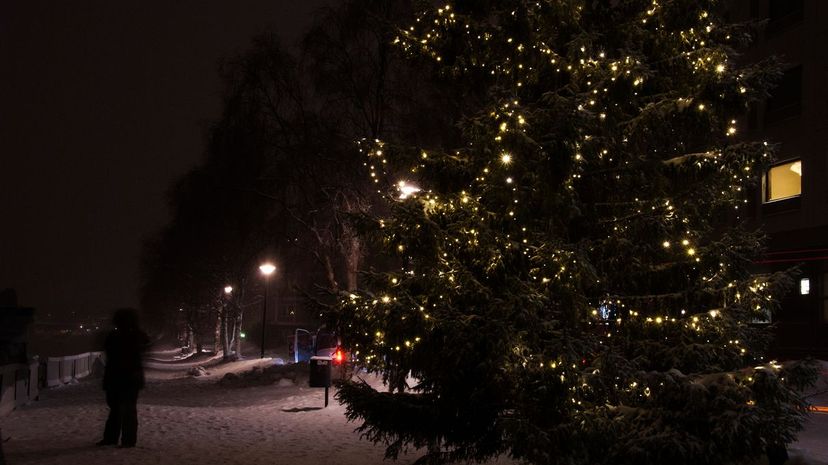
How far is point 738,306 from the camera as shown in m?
7.77

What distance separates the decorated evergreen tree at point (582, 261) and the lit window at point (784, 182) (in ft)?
69.7

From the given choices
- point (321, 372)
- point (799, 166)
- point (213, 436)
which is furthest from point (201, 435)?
point (799, 166)

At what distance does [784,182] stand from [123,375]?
81.4 ft

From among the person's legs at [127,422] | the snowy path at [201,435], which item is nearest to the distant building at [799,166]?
the snowy path at [201,435]

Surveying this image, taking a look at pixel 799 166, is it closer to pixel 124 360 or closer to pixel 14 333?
pixel 124 360

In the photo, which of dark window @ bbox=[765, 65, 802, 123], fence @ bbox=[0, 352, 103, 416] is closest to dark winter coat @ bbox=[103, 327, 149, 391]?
fence @ bbox=[0, 352, 103, 416]

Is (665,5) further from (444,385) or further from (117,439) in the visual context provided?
(117,439)

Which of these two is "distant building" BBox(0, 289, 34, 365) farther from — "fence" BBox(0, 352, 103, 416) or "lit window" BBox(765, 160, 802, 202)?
"lit window" BBox(765, 160, 802, 202)

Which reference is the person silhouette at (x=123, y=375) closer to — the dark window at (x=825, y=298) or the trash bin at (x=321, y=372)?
the trash bin at (x=321, y=372)

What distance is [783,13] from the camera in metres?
28.5

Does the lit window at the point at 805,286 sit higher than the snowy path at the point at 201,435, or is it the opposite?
the lit window at the point at 805,286

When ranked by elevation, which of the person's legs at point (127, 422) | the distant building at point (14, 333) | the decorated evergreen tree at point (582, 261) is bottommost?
the person's legs at point (127, 422)

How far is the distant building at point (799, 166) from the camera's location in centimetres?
2652

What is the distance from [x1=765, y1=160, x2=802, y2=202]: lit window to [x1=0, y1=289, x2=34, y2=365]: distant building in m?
23.8
